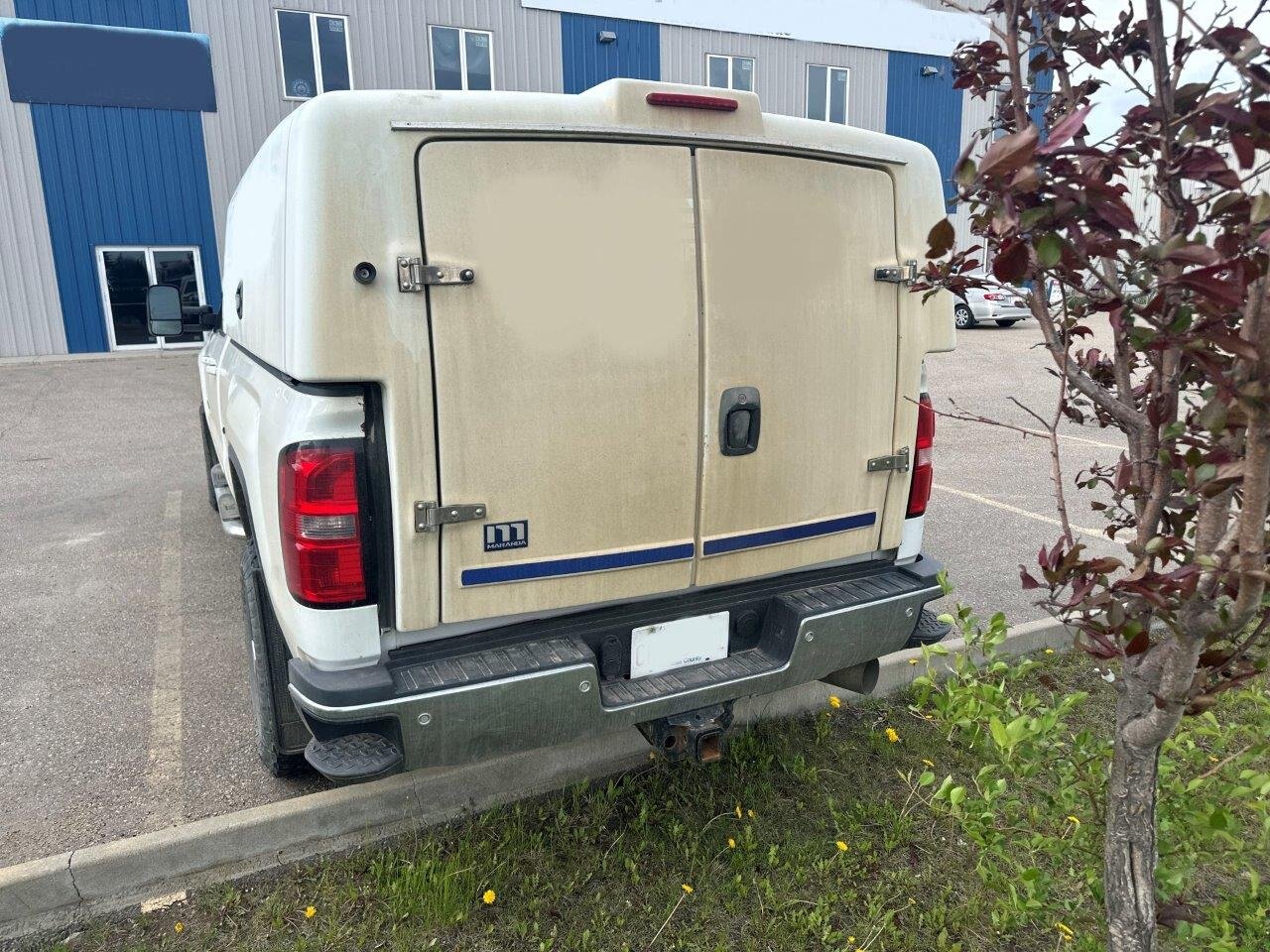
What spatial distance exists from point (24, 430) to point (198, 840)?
9.71 m

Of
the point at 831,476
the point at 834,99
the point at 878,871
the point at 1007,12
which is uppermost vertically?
the point at 834,99

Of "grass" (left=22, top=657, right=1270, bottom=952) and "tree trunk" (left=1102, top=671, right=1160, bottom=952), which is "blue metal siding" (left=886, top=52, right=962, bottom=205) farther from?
"tree trunk" (left=1102, top=671, right=1160, bottom=952)

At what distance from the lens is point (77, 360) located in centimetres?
1677

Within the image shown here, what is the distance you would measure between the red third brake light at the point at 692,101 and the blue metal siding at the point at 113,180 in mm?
17927

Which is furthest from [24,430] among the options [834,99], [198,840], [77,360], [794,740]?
[834,99]

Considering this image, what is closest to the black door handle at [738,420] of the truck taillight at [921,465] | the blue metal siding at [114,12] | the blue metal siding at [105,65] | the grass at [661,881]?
the truck taillight at [921,465]

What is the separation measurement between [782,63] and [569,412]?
22347mm

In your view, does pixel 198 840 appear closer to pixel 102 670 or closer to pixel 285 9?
pixel 102 670

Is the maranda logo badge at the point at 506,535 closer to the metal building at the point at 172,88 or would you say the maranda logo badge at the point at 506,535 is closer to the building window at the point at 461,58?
the metal building at the point at 172,88

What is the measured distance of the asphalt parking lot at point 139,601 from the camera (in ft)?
10.6

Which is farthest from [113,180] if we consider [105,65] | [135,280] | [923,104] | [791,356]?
[923,104]

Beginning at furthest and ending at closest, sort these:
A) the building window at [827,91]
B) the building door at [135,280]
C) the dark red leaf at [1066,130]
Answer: the building window at [827,91], the building door at [135,280], the dark red leaf at [1066,130]

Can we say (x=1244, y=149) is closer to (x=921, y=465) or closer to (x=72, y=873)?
(x=921, y=465)

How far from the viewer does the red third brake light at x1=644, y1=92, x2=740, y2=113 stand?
2.58 meters
